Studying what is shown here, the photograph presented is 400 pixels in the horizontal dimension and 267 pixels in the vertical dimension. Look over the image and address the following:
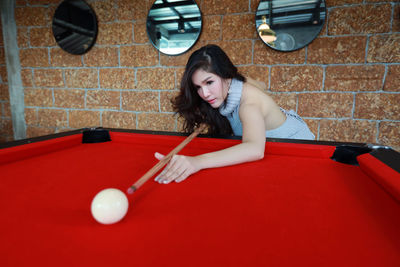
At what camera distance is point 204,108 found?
5.57 ft

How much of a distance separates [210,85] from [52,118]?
8.31 ft

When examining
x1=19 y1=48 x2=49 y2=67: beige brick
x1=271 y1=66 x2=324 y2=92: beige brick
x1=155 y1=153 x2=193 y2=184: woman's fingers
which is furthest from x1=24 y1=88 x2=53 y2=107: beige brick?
x1=155 y1=153 x2=193 y2=184: woman's fingers

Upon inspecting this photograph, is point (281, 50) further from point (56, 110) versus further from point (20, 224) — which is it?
point (56, 110)

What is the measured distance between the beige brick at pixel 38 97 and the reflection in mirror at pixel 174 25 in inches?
61.9

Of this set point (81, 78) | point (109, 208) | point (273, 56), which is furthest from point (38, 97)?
point (109, 208)

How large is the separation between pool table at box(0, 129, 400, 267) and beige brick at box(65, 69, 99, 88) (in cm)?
187

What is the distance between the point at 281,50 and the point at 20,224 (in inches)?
86.4

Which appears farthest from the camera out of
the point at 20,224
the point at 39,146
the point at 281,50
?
the point at 281,50

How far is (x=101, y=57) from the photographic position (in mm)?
2729

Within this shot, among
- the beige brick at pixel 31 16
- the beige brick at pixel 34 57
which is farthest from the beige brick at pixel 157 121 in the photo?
the beige brick at pixel 31 16

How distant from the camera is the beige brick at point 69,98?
288 cm

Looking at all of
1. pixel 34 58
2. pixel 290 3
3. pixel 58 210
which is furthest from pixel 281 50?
pixel 34 58

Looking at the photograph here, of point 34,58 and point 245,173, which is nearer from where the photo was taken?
point 245,173

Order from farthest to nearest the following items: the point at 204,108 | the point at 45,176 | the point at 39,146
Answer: the point at 204,108 → the point at 39,146 → the point at 45,176
